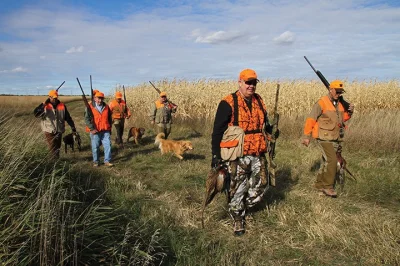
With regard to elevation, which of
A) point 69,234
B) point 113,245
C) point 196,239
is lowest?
point 196,239

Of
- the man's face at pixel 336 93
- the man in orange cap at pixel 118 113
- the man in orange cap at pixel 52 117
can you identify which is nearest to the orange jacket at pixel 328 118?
the man's face at pixel 336 93

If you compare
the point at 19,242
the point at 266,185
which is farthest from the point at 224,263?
the point at 19,242

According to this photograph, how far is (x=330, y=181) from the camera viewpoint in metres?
6.26

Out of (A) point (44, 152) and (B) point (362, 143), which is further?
(B) point (362, 143)

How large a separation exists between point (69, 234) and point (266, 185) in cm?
282

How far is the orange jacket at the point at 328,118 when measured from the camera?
628 cm

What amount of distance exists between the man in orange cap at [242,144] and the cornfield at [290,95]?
39.2 feet

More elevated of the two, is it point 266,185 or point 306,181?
point 266,185

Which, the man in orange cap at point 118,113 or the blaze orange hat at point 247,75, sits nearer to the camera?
the blaze orange hat at point 247,75

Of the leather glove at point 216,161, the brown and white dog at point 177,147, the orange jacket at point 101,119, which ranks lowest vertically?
the brown and white dog at point 177,147

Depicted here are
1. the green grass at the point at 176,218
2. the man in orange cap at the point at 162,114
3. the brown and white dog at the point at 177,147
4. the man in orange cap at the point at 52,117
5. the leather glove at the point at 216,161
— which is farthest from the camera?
the man in orange cap at the point at 162,114

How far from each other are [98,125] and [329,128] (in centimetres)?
609

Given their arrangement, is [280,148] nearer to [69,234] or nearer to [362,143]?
[362,143]

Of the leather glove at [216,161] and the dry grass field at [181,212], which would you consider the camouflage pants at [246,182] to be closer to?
the leather glove at [216,161]
